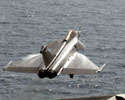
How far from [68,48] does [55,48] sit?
3.33 m

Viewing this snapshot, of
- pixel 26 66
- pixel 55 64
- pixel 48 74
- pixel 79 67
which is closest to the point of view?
pixel 48 74

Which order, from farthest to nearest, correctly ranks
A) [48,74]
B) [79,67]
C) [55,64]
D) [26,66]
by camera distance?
[79,67] → [26,66] → [55,64] → [48,74]

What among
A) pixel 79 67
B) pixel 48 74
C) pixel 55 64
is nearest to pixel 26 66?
pixel 55 64

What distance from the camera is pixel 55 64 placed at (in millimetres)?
118312

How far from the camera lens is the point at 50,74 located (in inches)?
4505

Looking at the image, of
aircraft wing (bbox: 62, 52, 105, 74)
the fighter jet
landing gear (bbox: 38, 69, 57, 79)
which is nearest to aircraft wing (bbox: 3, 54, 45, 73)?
the fighter jet

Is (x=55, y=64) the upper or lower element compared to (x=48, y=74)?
upper

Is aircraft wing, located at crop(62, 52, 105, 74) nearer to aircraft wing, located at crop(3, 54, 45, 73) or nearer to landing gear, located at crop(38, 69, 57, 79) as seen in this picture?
landing gear, located at crop(38, 69, 57, 79)

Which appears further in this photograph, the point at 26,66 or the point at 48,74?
the point at 26,66

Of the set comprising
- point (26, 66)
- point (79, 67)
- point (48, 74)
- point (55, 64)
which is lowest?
point (26, 66)

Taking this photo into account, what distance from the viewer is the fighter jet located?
116 meters

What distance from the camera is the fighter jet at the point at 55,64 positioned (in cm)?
11616

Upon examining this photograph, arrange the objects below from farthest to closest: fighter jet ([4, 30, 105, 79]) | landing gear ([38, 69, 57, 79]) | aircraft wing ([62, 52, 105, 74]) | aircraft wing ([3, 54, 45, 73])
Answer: aircraft wing ([62, 52, 105, 74]), aircraft wing ([3, 54, 45, 73]), fighter jet ([4, 30, 105, 79]), landing gear ([38, 69, 57, 79])

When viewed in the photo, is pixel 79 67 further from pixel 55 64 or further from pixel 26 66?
pixel 26 66
